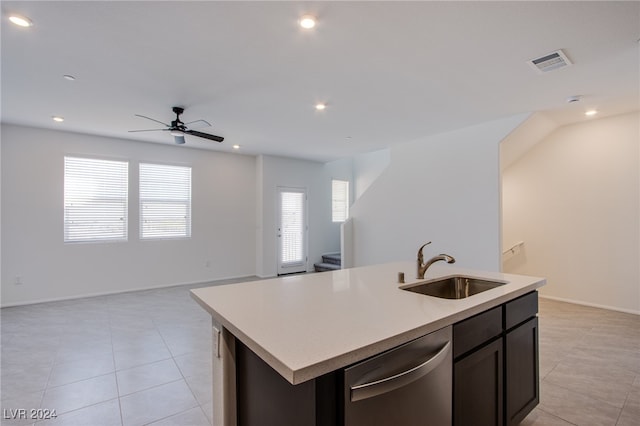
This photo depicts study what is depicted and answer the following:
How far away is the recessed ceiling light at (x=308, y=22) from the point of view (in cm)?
210

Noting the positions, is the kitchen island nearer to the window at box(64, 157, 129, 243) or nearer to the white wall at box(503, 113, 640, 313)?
the white wall at box(503, 113, 640, 313)

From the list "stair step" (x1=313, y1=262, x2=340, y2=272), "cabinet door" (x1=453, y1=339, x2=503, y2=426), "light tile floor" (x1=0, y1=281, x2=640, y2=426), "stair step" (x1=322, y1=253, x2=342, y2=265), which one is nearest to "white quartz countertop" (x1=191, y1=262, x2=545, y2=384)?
"cabinet door" (x1=453, y1=339, x2=503, y2=426)

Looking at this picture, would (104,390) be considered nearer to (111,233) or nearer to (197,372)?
(197,372)

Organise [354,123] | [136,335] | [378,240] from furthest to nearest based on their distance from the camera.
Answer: [378,240]
[354,123]
[136,335]

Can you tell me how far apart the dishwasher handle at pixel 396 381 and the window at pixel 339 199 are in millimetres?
6698

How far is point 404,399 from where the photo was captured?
3.76ft

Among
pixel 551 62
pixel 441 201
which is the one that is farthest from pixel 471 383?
pixel 441 201

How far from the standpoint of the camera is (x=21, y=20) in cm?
213

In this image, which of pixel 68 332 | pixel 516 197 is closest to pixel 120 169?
pixel 68 332

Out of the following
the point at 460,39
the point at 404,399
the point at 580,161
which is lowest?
the point at 404,399

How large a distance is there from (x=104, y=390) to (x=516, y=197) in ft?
19.7

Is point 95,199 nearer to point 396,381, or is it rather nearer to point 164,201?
point 164,201

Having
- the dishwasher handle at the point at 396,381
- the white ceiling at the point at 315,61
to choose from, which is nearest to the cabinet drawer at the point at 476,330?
the dishwasher handle at the point at 396,381

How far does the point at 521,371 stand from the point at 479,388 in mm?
527
